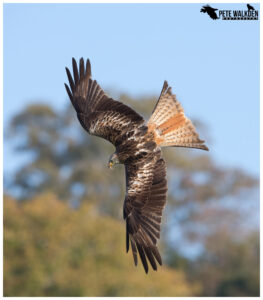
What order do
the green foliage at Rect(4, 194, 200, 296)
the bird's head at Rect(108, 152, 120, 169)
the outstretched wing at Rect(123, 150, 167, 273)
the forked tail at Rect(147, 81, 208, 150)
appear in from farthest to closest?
1. the green foliage at Rect(4, 194, 200, 296)
2. the forked tail at Rect(147, 81, 208, 150)
3. the bird's head at Rect(108, 152, 120, 169)
4. the outstretched wing at Rect(123, 150, 167, 273)

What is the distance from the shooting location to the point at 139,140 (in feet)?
29.6

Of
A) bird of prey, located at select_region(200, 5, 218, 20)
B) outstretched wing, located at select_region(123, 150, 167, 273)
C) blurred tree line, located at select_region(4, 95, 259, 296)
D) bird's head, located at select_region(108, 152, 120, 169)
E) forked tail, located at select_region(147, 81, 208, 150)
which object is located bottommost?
blurred tree line, located at select_region(4, 95, 259, 296)

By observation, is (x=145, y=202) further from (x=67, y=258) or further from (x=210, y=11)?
(x=67, y=258)

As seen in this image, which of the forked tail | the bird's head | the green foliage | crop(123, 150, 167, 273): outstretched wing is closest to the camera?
crop(123, 150, 167, 273): outstretched wing

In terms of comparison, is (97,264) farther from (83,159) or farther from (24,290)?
(83,159)

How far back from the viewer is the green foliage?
86.7 ft

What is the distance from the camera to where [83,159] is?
146ft

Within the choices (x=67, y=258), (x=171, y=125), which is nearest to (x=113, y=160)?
(x=171, y=125)

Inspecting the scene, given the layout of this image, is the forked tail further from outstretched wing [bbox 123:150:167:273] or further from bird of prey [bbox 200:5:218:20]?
bird of prey [bbox 200:5:218:20]

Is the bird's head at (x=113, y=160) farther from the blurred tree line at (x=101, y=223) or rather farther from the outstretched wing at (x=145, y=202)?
the blurred tree line at (x=101, y=223)

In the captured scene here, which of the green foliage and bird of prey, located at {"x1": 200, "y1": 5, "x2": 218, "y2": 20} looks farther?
the green foliage

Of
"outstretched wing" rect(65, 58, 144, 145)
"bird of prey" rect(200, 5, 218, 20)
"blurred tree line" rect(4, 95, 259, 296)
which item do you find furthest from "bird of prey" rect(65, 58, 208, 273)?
"blurred tree line" rect(4, 95, 259, 296)

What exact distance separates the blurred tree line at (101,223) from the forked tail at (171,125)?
56.6 feet

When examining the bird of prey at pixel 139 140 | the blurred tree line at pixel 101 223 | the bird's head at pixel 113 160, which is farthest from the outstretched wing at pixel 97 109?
the blurred tree line at pixel 101 223
